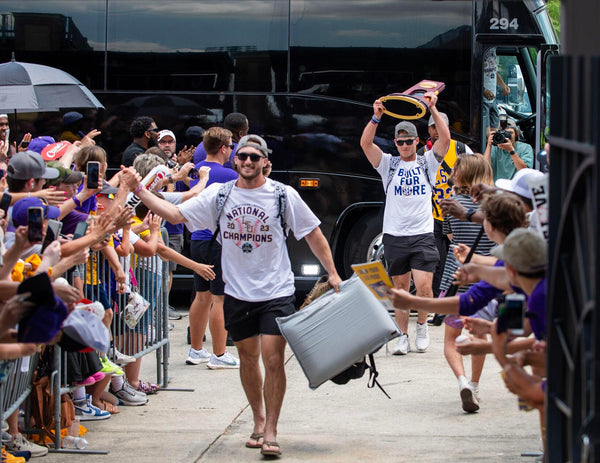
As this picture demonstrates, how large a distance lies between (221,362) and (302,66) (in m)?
4.37

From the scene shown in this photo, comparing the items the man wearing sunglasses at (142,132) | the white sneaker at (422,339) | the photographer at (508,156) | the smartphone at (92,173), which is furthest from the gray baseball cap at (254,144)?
the photographer at (508,156)

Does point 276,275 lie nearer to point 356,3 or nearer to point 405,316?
point 405,316

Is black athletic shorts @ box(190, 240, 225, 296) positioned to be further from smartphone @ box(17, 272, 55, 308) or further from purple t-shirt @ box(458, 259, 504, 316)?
smartphone @ box(17, 272, 55, 308)

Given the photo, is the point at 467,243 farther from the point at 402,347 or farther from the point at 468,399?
the point at 402,347

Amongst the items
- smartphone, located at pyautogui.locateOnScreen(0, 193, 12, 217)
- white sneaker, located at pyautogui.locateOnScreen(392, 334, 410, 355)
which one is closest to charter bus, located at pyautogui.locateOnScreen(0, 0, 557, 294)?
white sneaker, located at pyautogui.locateOnScreen(392, 334, 410, 355)

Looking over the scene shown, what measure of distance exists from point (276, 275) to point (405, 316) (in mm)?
3316

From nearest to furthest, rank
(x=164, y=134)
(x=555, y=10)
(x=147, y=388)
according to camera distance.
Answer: (x=147, y=388)
(x=164, y=134)
(x=555, y=10)

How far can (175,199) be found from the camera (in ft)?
25.5

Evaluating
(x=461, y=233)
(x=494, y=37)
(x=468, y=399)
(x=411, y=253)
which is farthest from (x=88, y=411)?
(x=494, y=37)

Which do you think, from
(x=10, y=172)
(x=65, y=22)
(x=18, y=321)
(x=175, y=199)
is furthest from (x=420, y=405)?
(x=65, y=22)

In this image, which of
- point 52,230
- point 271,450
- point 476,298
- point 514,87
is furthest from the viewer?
point 514,87

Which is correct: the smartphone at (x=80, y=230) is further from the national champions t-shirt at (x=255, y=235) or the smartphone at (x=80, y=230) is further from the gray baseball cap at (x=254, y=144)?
the gray baseball cap at (x=254, y=144)

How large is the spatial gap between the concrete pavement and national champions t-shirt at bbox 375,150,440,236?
4.65 ft

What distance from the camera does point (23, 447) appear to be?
616 centimetres
